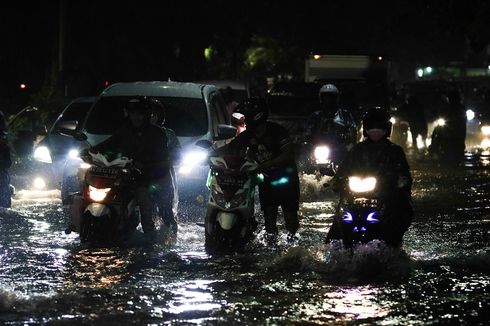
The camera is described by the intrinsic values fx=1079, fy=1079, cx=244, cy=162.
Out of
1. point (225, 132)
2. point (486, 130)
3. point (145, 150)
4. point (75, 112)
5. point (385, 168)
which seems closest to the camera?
point (385, 168)

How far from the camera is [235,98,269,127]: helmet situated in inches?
456

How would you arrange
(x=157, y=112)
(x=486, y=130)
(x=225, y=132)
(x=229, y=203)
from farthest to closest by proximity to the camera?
(x=486, y=130), (x=225, y=132), (x=157, y=112), (x=229, y=203)

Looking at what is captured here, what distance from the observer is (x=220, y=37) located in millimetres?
53188

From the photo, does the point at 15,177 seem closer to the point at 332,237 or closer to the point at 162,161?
the point at 162,161

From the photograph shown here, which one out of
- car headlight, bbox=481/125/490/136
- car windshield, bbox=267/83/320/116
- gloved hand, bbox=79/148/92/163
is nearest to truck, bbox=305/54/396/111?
car headlight, bbox=481/125/490/136

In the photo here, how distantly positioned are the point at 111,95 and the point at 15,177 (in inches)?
226

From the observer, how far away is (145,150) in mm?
11766

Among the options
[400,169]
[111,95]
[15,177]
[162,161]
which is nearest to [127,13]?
[15,177]

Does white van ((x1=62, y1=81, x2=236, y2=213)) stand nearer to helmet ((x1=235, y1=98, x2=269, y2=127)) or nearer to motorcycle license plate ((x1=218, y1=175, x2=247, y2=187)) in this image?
helmet ((x1=235, y1=98, x2=269, y2=127))

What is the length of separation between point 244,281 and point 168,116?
5586mm

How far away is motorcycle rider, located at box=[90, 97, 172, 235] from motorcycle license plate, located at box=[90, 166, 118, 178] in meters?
0.38

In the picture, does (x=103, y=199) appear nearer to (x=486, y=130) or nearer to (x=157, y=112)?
(x=157, y=112)

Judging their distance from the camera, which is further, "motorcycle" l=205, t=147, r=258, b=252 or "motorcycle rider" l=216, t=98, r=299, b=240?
"motorcycle rider" l=216, t=98, r=299, b=240

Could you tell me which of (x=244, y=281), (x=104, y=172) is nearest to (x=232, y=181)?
(x=104, y=172)
